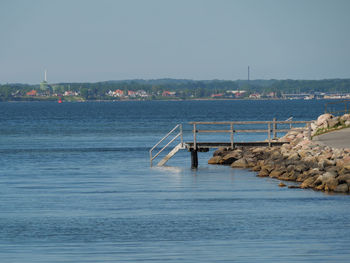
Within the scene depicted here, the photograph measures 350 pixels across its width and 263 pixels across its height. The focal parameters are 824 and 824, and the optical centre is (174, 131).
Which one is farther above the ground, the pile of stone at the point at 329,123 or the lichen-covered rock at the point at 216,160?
the pile of stone at the point at 329,123

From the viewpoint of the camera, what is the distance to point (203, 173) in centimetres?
3981

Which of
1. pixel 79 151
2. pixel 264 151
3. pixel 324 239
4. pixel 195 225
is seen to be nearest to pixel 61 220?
pixel 195 225

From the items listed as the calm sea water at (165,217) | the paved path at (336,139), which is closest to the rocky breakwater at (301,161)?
the paved path at (336,139)

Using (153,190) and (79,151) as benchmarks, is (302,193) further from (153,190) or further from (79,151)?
(79,151)

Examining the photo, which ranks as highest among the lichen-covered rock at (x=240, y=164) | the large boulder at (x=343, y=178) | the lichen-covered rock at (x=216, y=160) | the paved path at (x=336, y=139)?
the paved path at (x=336, y=139)

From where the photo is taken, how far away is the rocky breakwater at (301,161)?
31530 millimetres

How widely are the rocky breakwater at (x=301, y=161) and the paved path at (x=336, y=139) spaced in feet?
2.35

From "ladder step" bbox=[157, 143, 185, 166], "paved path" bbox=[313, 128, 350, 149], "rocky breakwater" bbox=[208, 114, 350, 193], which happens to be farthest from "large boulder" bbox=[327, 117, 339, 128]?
"ladder step" bbox=[157, 143, 185, 166]

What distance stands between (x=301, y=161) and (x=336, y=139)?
18.8 ft

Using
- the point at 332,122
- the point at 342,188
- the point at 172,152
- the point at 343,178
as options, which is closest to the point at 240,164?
the point at 172,152

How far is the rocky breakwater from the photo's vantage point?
31530 millimetres

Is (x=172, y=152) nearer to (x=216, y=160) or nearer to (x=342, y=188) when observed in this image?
(x=216, y=160)

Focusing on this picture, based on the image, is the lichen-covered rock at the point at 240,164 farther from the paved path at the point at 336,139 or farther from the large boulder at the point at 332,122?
the large boulder at the point at 332,122

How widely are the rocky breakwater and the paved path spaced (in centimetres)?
72
